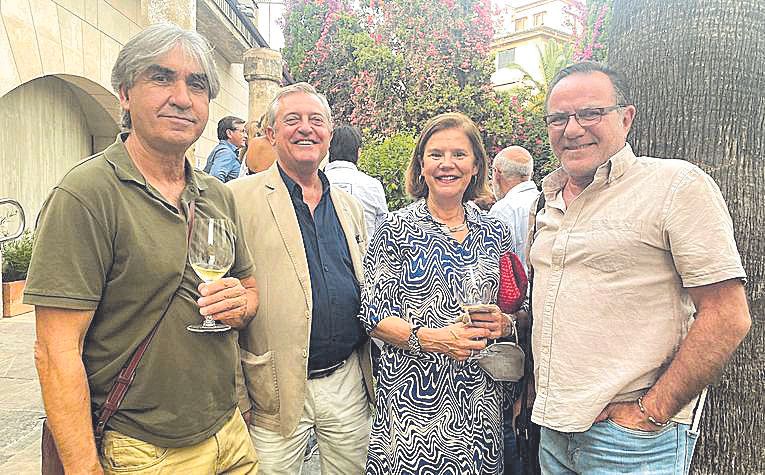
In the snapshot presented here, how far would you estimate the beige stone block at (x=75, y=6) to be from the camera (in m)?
7.58

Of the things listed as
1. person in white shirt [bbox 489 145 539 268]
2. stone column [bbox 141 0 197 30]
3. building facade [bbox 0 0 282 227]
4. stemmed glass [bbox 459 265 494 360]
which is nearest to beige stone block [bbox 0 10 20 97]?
building facade [bbox 0 0 282 227]

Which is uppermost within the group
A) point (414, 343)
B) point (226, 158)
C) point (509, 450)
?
point (226, 158)

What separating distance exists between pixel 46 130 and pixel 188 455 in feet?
29.1

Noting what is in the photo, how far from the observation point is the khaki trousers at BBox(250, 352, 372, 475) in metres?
2.62

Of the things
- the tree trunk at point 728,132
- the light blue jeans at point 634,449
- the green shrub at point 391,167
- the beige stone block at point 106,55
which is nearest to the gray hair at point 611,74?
the tree trunk at point 728,132

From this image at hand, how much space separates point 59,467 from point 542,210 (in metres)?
1.99

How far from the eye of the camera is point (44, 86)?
886cm

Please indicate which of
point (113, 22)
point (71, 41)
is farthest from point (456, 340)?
point (113, 22)

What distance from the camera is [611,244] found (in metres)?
1.98

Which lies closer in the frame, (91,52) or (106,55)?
(91,52)

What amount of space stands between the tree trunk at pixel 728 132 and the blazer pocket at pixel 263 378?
2028 millimetres

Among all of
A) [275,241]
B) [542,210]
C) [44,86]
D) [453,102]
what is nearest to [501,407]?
[542,210]

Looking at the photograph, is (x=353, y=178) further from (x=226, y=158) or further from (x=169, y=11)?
(x=169, y=11)

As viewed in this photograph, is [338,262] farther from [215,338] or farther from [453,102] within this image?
[453,102]
